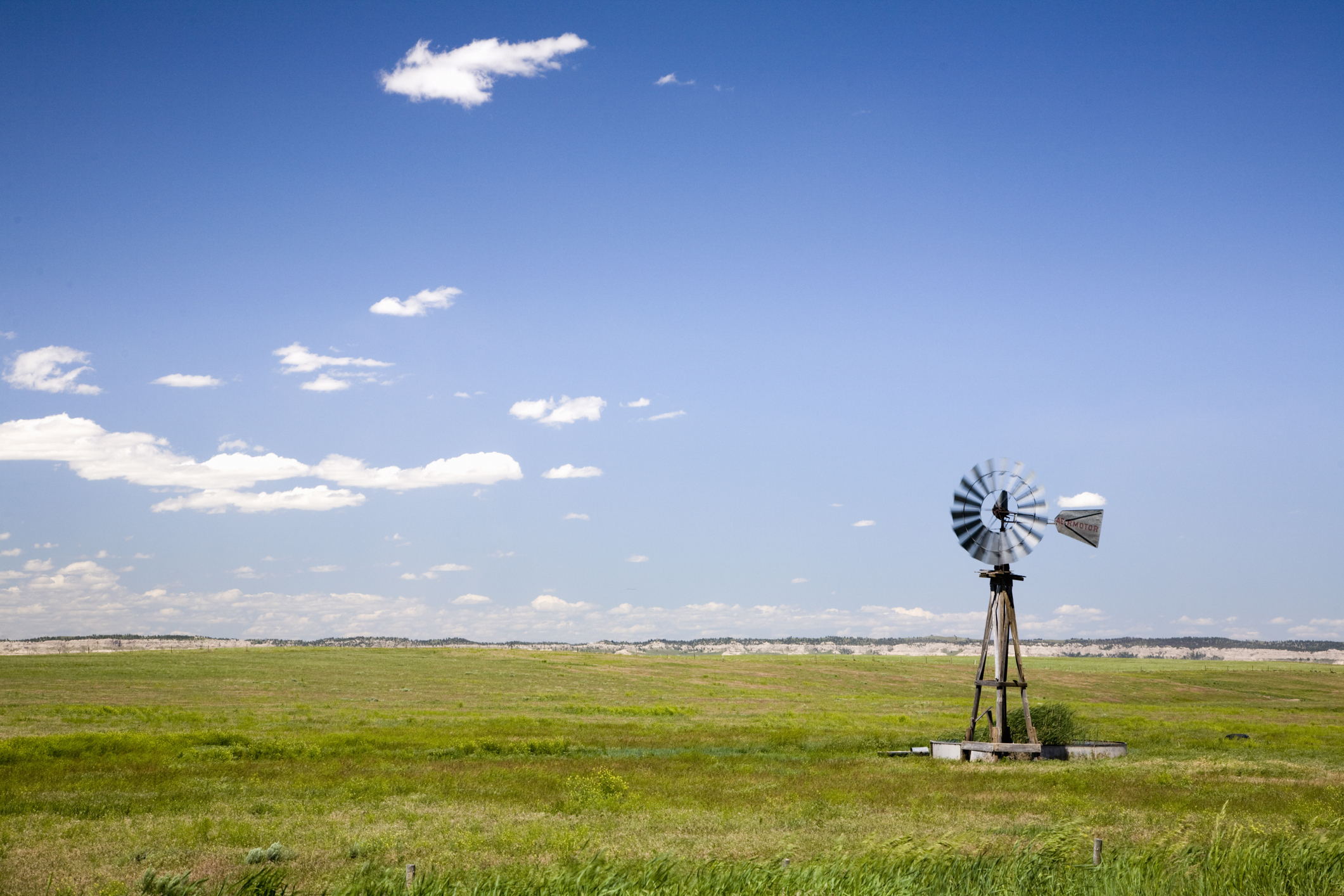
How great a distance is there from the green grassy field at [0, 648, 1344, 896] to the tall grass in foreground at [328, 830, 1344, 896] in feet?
0.22

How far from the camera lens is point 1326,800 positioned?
29.1 m

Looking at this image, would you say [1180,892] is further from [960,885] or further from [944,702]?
[944,702]

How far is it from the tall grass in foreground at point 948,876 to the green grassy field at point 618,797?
68mm

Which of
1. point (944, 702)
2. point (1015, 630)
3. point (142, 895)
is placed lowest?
point (944, 702)

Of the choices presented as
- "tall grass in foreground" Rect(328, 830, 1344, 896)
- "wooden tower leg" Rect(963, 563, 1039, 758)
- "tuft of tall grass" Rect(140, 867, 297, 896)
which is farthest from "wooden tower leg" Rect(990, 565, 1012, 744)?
"tuft of tall grass" Rect(140, 867, 297, 896)

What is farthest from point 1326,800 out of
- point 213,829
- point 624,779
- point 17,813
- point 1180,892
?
point 17,813

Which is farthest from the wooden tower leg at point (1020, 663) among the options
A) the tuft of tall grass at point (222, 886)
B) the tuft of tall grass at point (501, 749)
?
the tuft of tall grass at point (222, 886)

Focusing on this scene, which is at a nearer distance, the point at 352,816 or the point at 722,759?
the point at 352,816

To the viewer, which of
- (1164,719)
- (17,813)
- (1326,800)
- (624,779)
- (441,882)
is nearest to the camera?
(441,882)

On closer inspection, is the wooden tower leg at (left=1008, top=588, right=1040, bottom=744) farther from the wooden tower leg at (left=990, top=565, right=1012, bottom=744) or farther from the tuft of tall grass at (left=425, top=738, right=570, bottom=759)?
the tuft of tall grass at (left=425, top=738, right=570, bottom=759)

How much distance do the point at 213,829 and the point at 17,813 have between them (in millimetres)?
6354

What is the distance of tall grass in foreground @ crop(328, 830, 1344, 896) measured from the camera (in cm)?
1427

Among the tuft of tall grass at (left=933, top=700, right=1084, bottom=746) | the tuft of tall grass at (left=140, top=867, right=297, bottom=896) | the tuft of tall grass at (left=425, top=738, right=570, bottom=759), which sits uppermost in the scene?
the tuft of tall grass at (left=140, top=867, right=297, bottom=896)

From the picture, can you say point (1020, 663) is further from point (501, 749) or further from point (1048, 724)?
point (501, 749)
